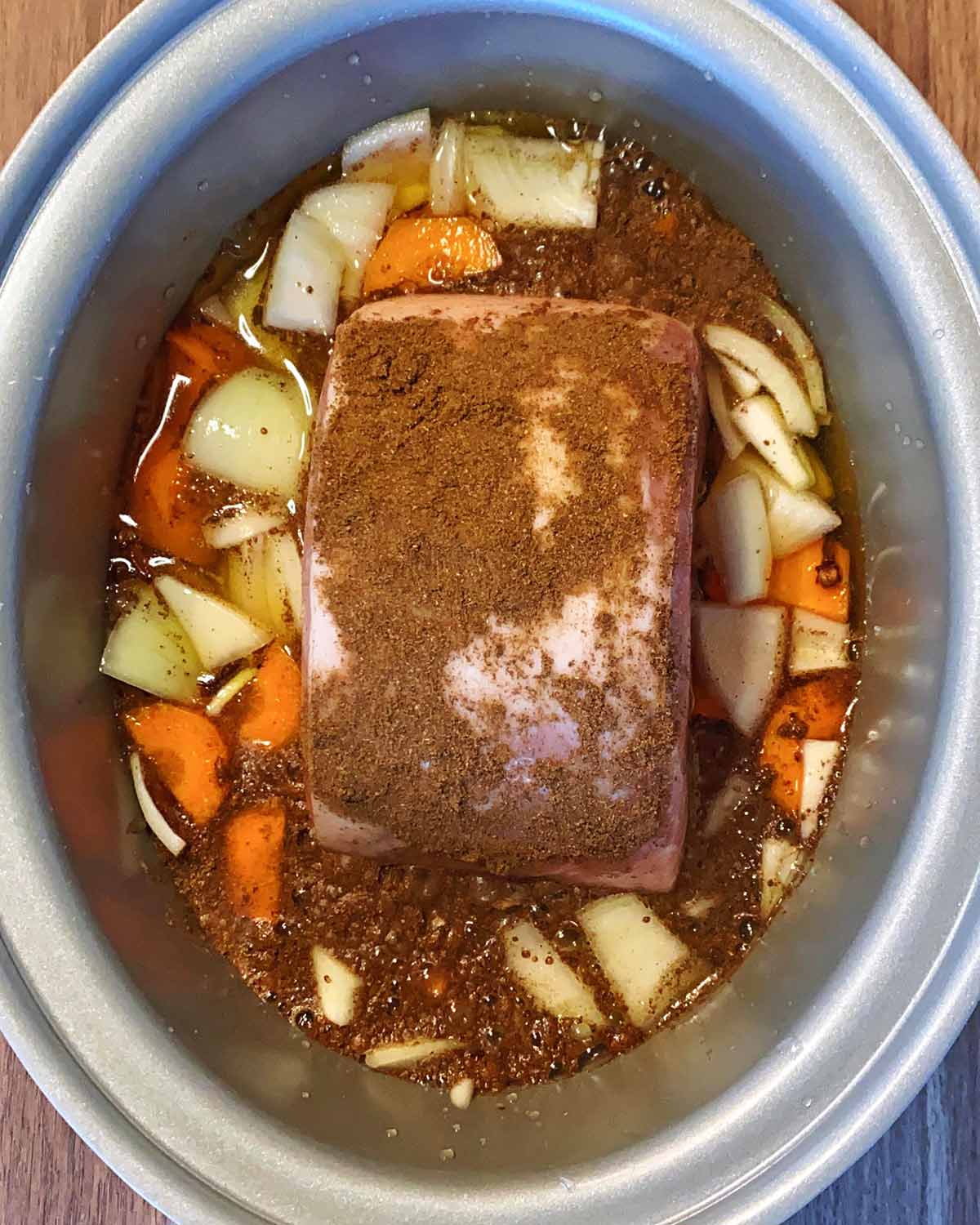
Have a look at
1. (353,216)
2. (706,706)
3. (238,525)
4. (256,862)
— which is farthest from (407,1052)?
(353,216)

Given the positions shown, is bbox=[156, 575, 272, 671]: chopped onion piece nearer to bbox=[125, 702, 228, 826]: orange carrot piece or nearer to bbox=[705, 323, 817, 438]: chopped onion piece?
bbox=[125, 702, 228, 826]: orange carrot piece

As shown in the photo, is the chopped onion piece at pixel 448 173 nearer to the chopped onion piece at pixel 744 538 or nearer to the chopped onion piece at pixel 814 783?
the chopped onion piece at pixel 744 538

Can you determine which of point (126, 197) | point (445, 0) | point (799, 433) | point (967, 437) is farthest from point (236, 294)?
point (967, 437)

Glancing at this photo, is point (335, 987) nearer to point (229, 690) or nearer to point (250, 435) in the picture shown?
point (229, 690)

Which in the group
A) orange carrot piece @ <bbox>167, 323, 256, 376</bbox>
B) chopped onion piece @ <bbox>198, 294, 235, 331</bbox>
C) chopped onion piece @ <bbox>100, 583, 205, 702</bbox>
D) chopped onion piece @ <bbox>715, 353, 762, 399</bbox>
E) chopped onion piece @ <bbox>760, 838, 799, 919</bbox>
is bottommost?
chopped onion piece @ <bbox>760, 838, 799, 919</bbox>

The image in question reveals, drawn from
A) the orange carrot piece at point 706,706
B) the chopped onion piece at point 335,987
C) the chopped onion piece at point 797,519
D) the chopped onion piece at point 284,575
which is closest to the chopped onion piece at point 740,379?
the chopped onion piece at point 797,519

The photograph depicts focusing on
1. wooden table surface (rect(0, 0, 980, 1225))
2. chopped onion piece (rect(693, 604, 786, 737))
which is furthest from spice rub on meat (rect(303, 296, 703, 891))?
wooden table surface (rect(0, 0, 980, 1225))

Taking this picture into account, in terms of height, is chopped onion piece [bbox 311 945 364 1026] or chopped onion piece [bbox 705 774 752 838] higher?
chopped onion piece [bbox 705 774 752 838]
